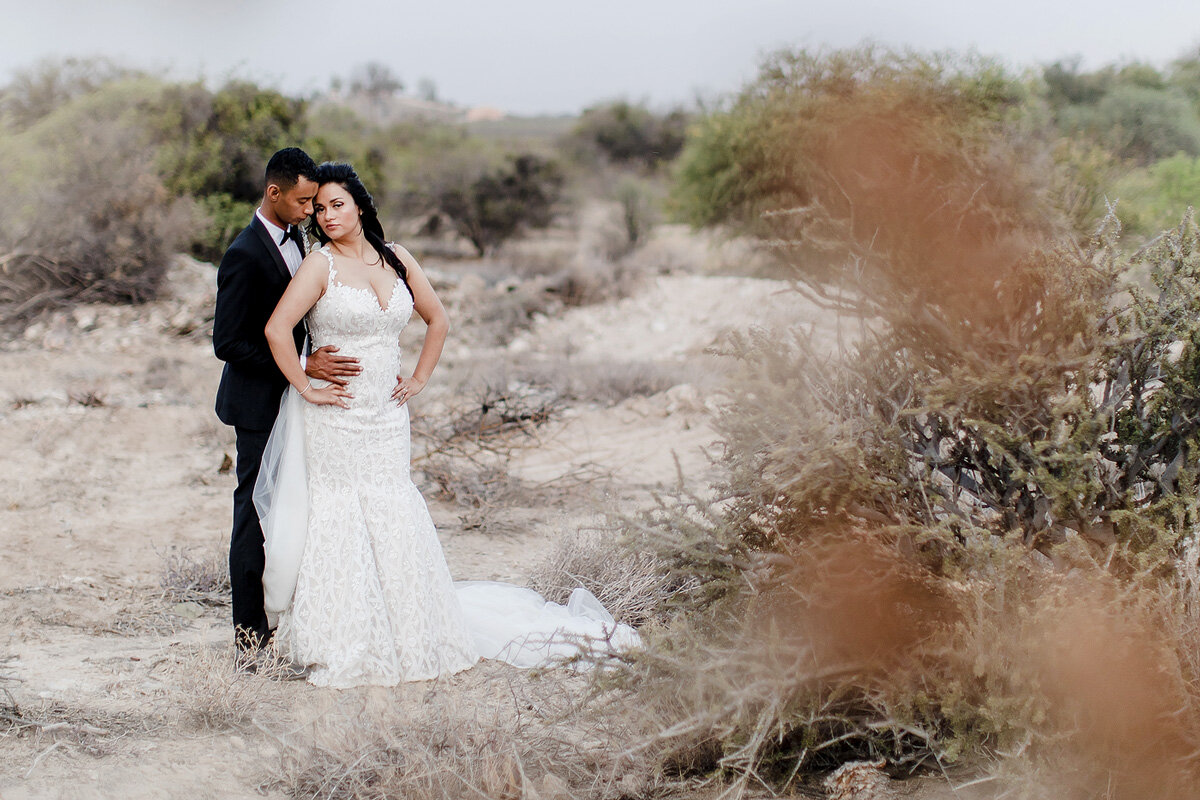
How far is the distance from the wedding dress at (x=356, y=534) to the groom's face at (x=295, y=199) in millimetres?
218

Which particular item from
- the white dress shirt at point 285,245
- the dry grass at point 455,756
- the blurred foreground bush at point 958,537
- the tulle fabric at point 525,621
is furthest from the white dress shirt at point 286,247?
the blurred foreground bush at point 958,537

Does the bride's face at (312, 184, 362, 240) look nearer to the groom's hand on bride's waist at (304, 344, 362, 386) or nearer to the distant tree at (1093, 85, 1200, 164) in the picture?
the groom's hand on bride's waist at (304, 344, 362, 386)

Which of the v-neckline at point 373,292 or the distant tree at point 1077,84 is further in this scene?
the distant tree at point 1077,84

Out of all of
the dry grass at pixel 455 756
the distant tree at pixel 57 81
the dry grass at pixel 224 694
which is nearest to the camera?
the dry grass at pixel 455 756

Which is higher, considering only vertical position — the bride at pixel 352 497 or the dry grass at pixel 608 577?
the bride at pixel 352 497

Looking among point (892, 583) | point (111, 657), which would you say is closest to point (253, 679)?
point (111, 657)

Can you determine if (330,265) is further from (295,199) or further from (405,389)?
(405,389)

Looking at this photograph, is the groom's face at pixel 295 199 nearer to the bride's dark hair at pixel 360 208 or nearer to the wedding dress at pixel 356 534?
the bride's dark hair at pixel 360 208

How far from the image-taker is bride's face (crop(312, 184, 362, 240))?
3.65m

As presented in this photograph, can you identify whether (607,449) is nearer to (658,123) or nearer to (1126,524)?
(1126,524)

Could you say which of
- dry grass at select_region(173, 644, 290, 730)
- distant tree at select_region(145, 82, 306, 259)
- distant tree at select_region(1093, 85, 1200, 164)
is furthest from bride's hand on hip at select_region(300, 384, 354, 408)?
distant tree at select_region(1093, 85, 1200, 164)

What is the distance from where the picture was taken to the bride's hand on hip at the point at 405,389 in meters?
3.96

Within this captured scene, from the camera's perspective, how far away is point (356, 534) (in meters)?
3.83

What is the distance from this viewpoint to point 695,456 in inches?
311
